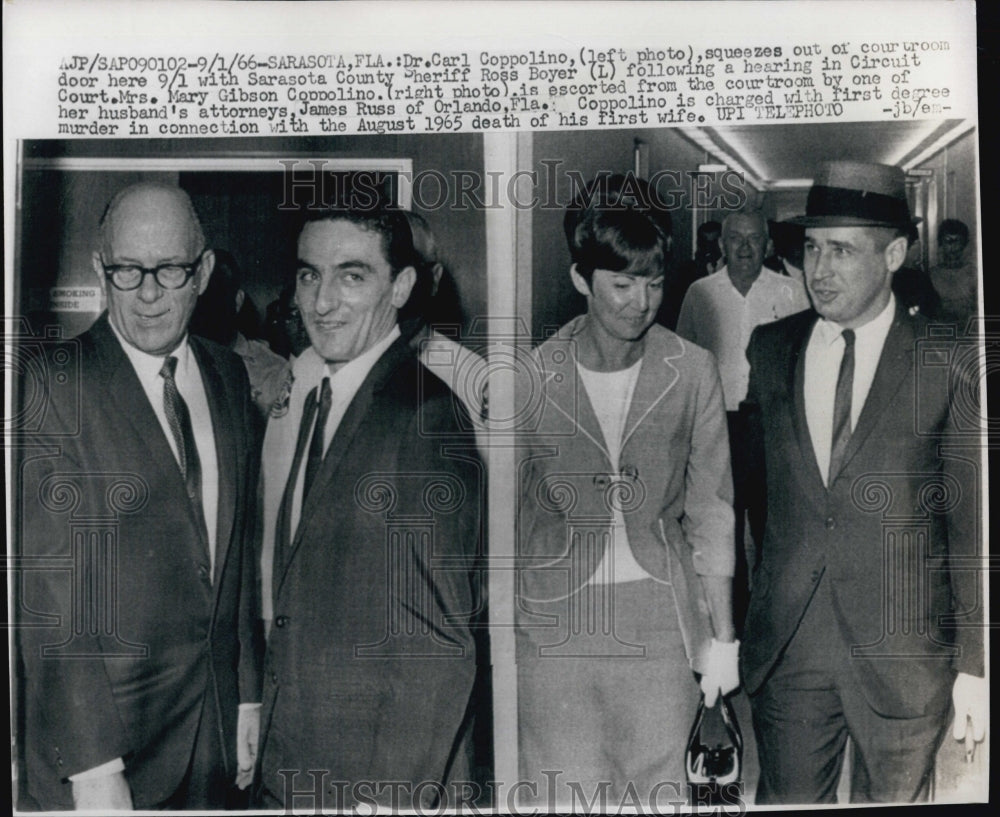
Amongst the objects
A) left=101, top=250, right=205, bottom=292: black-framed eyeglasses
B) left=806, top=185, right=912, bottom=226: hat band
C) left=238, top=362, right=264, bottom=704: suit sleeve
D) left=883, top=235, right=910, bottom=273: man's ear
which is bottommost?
left=238, top=362, right=264, bottom=704: suit sleeve

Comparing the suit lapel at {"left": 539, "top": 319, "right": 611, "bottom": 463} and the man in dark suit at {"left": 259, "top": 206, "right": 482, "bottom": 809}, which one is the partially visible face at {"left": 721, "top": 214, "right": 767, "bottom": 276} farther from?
the man in dark suit at {"left": 259, "top": 206, "right": 482, "bottom": 809}

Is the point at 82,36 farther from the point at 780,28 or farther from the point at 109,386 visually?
the point at 780,28

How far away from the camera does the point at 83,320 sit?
160 centimetres

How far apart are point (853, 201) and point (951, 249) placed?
18 centimetres

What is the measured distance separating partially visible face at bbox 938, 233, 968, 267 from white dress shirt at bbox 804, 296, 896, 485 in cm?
11

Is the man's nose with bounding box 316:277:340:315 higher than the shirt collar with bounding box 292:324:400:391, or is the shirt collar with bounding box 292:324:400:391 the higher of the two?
the man's nose with bounding box 316:277:340:315

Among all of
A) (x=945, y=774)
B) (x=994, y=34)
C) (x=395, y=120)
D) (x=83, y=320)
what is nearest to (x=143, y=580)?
(x=83, y=320)

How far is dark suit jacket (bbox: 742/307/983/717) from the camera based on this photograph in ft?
5.22

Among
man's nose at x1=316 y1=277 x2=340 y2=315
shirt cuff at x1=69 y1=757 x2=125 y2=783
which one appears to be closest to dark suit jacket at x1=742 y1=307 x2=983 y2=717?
man's nose at x1=316 y1=277 x2=340 y2=315

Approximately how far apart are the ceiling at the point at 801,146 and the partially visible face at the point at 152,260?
84cm

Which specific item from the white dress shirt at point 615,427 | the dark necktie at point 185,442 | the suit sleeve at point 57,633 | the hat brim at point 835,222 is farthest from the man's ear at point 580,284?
the suit sleeve at point 57,633

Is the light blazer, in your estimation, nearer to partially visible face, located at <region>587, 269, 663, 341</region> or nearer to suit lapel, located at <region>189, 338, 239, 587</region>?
partially visible face, located at <region>587, 269, 663, 341</region>

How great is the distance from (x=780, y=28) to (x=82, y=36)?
1.15 m

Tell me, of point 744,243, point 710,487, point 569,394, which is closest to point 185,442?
point 569,394
